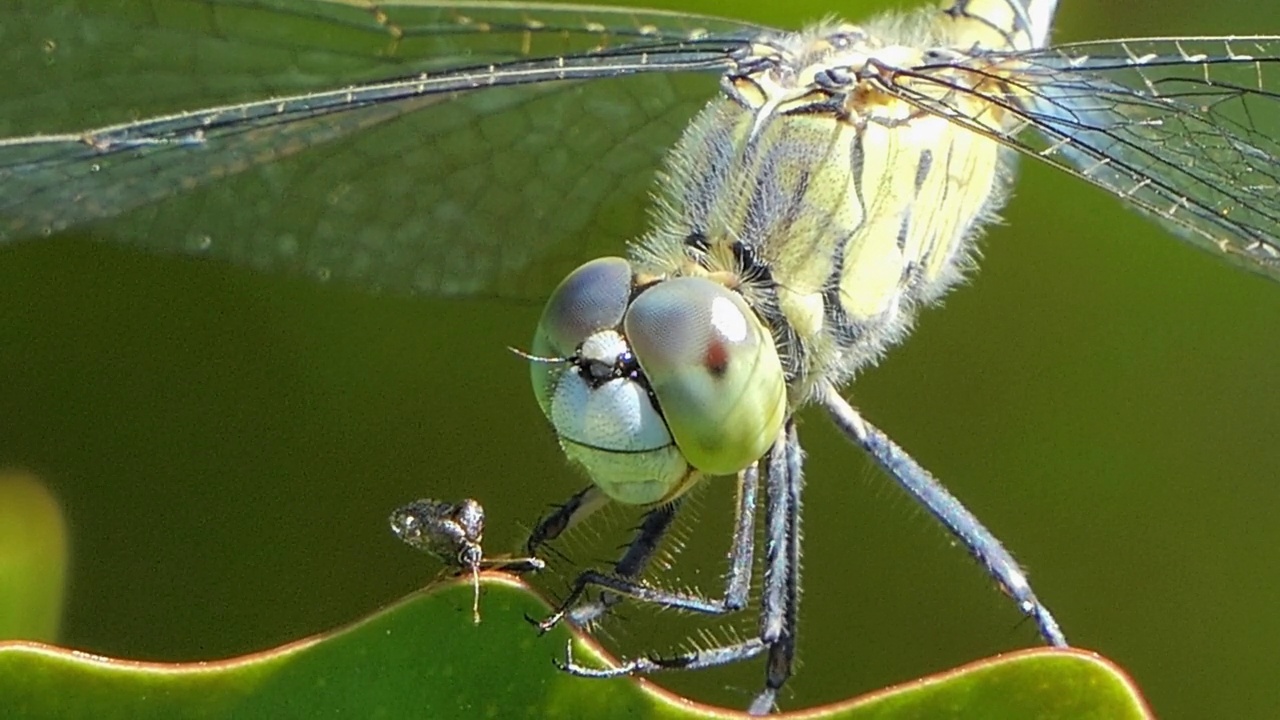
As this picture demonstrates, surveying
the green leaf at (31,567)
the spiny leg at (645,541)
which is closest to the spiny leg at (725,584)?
the spiny leg at (645,541)

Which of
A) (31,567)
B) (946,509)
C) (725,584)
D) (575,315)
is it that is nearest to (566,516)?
(725,584)

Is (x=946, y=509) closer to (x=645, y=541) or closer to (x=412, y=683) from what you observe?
(x=645, y=541)

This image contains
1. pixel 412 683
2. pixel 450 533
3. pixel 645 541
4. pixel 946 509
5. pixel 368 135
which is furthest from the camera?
pixel 368 135

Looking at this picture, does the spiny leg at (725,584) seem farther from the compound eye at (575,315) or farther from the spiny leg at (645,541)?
the compound eye at (575,315)

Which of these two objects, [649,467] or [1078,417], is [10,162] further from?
[1078,417]

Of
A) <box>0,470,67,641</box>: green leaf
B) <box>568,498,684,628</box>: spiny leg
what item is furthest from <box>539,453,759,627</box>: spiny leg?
<box>0,470,67,641</box>: green leaf

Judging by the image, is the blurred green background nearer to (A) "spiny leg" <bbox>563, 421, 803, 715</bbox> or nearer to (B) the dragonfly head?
(A) "spiny leg" <bbox>563, 421, 803, 715</bbox>
